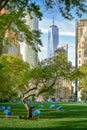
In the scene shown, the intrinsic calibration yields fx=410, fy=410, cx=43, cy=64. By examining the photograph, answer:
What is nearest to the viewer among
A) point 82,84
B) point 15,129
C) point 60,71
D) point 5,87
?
point 15,129

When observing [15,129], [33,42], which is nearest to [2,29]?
[33,42]

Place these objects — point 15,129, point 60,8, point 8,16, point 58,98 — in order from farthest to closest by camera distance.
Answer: point 58,98 < point 8,16 < point 15,129 < point 60,8

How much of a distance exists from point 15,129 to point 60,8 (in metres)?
7.82

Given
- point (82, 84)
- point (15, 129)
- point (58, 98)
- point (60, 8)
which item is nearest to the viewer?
point (60, 8)

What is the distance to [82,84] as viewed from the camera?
10831 centimetres

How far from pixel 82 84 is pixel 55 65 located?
70659 mm

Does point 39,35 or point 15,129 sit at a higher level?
point 39,35

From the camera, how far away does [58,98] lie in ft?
615

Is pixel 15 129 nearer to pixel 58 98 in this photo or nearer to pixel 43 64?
pixel 43 64

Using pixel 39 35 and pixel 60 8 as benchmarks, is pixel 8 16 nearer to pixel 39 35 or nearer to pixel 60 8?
pixel 39 35

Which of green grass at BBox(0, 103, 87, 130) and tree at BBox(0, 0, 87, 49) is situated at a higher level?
tree at BBox(0, 0, 87, 49)

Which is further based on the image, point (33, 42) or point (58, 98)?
point (58, 98)

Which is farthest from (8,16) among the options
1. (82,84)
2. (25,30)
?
(82,84)

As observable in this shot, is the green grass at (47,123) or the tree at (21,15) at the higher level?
the tree at (21,15)
